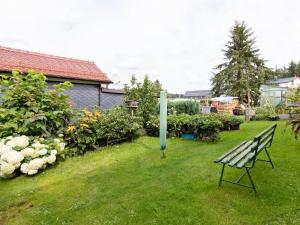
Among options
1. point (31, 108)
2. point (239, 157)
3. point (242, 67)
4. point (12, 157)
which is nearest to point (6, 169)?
point (12, 157)

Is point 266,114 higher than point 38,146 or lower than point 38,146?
higher

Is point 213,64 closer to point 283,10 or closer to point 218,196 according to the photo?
point 283,10

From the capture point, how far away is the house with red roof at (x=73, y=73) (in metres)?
8.00

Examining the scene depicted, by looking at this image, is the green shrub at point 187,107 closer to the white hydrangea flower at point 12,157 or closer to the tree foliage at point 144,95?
the tree foliage at point 144,95

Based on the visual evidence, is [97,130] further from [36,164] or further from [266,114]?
[266,114]

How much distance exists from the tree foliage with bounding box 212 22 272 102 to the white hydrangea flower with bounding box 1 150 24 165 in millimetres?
22806

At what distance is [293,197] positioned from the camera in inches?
111

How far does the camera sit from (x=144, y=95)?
880 cm

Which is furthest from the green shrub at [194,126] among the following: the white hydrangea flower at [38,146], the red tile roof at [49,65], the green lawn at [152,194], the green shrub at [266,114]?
the green shrub at [266,114]

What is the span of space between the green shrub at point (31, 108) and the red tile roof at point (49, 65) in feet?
8.20

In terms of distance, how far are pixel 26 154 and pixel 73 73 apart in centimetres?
514

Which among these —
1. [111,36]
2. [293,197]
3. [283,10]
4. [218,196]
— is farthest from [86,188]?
[111,36]

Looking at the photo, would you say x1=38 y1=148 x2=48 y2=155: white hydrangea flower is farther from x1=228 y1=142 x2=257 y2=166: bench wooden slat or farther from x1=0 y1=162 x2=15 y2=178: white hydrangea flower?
x1=228 y1=142 x2=257 y2=166: bench wooden slat

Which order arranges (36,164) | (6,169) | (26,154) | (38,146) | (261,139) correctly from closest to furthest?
(261,139), (6,169), (36,164), (26,154), (38,146)
